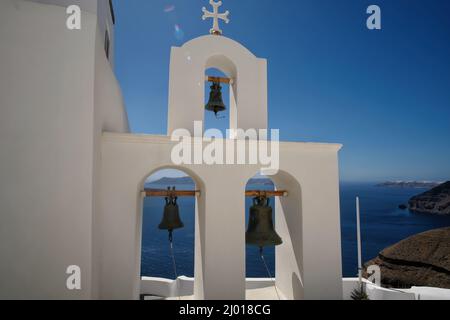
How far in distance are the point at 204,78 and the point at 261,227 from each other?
259 centimetres

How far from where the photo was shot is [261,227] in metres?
4.21

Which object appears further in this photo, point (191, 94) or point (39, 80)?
point (191, 94)

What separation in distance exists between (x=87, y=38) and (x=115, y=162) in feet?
5.08

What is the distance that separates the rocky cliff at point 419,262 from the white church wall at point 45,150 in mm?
9720

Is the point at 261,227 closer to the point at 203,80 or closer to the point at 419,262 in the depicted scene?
the point at 203,80

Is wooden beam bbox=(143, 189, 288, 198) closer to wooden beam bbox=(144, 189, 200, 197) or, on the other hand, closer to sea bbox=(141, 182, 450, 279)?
wooden beam bbox=(144, 189, 200, 197)

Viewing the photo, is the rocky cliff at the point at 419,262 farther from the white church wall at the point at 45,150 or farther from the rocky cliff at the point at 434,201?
the rocky cliff at the point at 434,201

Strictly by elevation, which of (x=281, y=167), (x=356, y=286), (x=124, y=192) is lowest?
(x=356, y=286)

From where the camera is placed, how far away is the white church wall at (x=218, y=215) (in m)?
3.66

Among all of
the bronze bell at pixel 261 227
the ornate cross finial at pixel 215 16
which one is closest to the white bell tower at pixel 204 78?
the ornate cross finial at pixel 215 16
